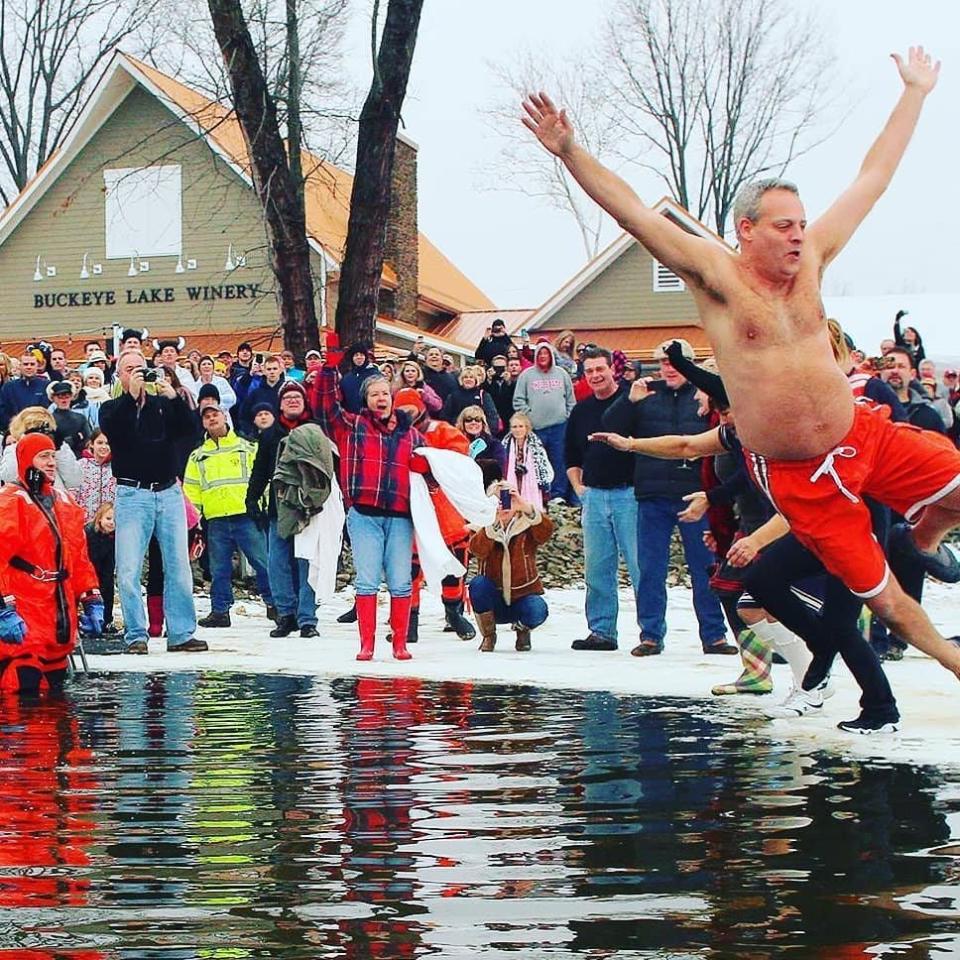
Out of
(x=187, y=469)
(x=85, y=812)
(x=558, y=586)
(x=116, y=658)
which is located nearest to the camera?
(x=85, y=812)

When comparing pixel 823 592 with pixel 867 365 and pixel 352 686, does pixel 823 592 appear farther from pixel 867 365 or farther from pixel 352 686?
pixel 867 365

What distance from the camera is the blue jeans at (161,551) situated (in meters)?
12.3

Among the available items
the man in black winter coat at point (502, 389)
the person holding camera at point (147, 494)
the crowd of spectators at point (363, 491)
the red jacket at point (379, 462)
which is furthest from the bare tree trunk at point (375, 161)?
the red jacket at point (379, 462)

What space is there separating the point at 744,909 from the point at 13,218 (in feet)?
111

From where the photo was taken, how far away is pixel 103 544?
44.4 ft

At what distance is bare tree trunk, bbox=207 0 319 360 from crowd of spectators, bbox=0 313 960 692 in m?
4.47

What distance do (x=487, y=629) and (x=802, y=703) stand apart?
4.54 m

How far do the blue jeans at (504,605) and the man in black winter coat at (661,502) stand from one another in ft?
2.93

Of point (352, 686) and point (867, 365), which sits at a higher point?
point (867, 365)

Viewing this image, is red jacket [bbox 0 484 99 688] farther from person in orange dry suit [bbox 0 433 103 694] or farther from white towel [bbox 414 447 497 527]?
white towel [bbox 414 447 497 527]

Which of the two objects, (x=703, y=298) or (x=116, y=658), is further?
(x=116, y=658)

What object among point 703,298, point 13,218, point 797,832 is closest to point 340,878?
point 797,832

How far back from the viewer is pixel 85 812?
5.52 meters

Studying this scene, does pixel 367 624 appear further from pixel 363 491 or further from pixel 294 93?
pixel 294 93
